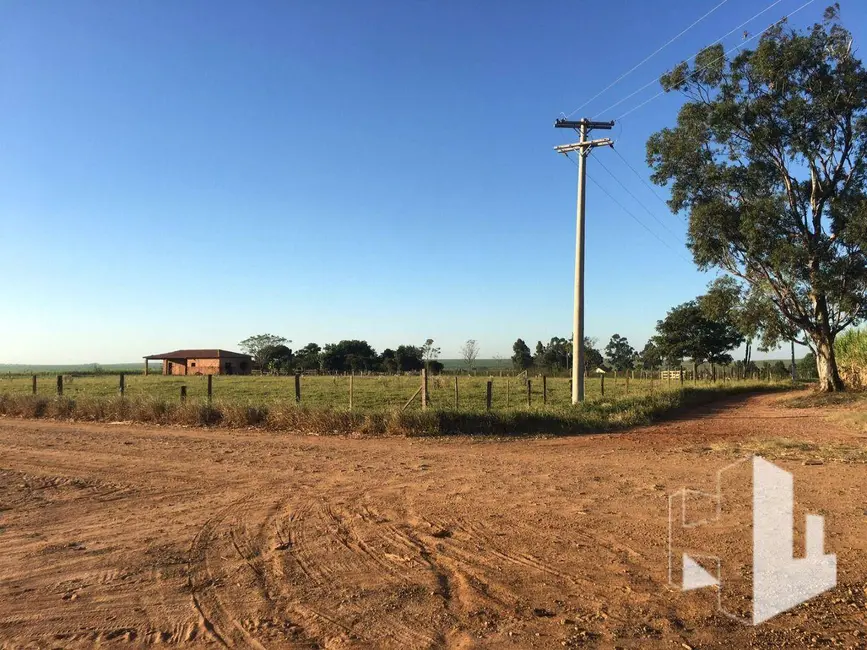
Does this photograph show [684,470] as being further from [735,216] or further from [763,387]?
[763,387]

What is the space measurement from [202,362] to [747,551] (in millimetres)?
85653

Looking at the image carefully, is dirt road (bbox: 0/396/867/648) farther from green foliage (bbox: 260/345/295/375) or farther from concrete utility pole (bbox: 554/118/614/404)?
green foliage (bbox: 260/345/295/375)

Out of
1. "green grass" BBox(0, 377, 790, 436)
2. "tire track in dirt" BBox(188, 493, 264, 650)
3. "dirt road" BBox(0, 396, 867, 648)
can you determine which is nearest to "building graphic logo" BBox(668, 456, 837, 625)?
"dirt road" BBox(0, 396, 867, 648)

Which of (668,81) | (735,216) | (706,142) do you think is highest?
(668,81)

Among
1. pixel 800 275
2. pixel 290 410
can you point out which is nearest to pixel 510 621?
pixel 290 410

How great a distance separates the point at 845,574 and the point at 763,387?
3131 cm

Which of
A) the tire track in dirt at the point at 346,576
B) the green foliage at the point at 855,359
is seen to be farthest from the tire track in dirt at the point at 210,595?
the green foliage at the point at 855,359

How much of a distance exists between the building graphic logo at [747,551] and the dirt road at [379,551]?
0.15 metres

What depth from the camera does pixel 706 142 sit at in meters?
24.4

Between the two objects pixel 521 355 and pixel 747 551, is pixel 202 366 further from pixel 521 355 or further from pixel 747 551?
pixel 747 551

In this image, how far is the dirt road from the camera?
396 centimetres

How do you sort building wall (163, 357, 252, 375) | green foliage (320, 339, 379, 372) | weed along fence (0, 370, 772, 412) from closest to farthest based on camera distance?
weed along fence (0, 370, 772, 412) → building wall (163, 357, 252, 375) → green foliage (320, 339, 379, 372)

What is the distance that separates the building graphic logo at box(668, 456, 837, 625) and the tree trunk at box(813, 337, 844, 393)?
2029 cm

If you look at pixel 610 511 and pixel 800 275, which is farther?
pixel 800 275
